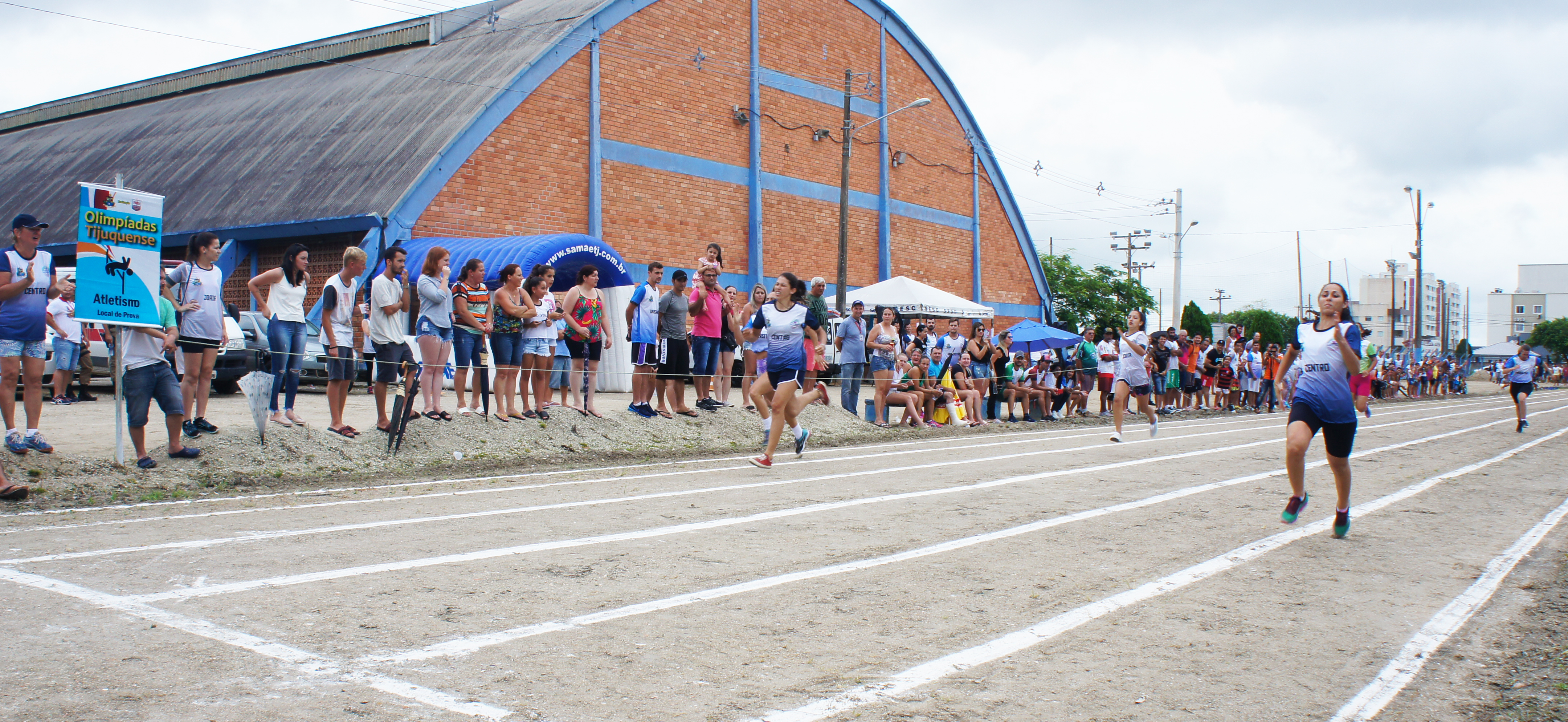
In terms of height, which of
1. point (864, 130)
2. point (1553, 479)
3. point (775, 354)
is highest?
point (864, 130)

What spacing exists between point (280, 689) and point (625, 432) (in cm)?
931

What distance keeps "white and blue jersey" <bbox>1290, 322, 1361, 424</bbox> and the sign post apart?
8863 mm

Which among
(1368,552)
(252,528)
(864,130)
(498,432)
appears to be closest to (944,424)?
(498,432)

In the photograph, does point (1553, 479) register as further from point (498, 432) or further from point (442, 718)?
point (442, 718)

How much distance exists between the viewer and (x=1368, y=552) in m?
6.57

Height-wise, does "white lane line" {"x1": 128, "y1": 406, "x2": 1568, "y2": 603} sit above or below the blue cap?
below

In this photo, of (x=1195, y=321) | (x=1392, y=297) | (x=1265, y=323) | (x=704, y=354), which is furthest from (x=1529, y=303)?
(x=704, y=354)

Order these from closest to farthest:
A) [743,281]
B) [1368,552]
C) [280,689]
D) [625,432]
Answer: [280,689]
[1368,552]
[625,432]
[743,281]

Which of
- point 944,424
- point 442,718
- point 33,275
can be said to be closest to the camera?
point 442,718

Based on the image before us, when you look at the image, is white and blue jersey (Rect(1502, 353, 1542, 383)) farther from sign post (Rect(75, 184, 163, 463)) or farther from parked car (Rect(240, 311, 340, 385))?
sign post (Rect(75, 184, 163, 463))

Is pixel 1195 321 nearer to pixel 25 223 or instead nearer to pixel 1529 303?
pixel 25 223

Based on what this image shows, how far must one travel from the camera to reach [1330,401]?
716cm

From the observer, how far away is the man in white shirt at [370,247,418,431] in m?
10.6

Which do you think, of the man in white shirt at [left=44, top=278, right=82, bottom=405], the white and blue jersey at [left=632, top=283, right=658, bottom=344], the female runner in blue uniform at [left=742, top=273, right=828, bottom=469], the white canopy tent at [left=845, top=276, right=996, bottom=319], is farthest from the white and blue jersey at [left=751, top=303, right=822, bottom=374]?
the white canopy tent at [left=845, top=276, right=996, bottom=319]
